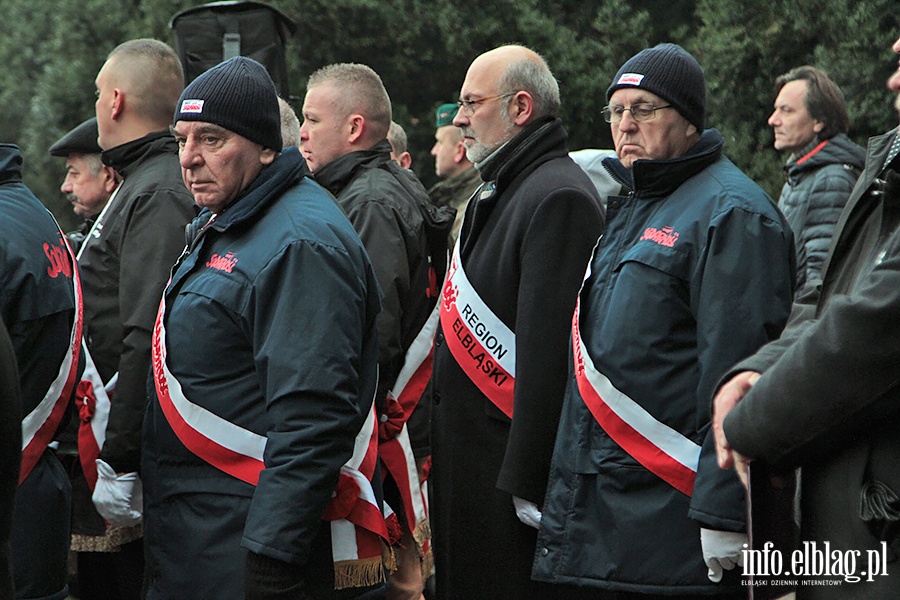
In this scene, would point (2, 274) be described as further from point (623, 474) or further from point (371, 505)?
point (623, 474)

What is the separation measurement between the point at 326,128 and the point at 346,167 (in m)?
0.31

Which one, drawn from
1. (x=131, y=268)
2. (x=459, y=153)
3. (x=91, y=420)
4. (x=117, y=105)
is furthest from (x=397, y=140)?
(x=91, y=420)

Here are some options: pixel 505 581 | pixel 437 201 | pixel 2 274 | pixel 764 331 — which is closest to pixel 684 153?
pixel 764 331

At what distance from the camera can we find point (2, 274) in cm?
387

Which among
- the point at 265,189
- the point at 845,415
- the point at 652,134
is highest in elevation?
the point at 652,134

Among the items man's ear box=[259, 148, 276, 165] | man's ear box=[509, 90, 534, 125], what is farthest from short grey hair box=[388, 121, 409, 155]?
man's ear box=[259, 148, 276, 165]

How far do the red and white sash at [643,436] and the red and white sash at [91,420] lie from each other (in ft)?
6.68

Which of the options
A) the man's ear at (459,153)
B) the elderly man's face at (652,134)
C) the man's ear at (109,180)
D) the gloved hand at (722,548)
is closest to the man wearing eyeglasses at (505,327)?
the elderly man's face at (652,134)

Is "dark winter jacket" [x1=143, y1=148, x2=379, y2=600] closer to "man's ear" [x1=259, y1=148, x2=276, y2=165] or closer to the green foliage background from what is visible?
"man's ear" [x1=259, y1=148, x2=276, y2=165]

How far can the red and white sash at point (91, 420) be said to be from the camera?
4.76 metres

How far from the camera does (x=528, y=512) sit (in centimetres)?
423

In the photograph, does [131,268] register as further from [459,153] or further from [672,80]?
[459,153]

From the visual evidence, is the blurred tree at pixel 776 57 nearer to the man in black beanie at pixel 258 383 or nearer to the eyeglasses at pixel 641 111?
Result: the eyeglasses at pixel 641 111

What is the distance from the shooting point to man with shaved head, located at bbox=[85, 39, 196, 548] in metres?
4.45
